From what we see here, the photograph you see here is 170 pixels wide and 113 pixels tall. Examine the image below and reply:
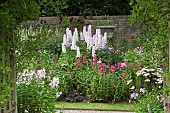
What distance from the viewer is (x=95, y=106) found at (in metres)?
6.34

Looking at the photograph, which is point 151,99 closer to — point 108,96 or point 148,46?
point 148,46

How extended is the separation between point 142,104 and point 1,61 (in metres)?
2.09

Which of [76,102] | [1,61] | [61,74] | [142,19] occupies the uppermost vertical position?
[142,19]

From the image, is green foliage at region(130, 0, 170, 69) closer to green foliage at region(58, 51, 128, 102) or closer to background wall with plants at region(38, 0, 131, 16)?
green foliage at region(58, 51, 128, 102)

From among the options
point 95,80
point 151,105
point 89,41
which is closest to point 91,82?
point 95,80

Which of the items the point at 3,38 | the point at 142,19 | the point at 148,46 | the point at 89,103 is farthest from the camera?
the point at 89,103

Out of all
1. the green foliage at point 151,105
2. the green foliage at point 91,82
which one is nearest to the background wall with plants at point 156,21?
the green foliage at point 151,105

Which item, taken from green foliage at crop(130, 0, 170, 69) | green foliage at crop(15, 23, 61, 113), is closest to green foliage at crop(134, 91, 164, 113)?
green foliage at crop(130, 0, 170, 69)

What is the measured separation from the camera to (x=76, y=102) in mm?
6762

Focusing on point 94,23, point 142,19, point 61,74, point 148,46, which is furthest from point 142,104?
point 94,23

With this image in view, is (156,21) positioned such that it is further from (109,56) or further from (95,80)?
(109,56)

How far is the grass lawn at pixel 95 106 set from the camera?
20.2 feet

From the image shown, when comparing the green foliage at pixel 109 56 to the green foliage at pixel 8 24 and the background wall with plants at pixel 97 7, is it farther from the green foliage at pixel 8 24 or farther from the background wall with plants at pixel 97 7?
the background wall with plants at pixel 97 7

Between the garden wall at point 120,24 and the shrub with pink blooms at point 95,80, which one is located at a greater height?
the garden wall at point 120,24
